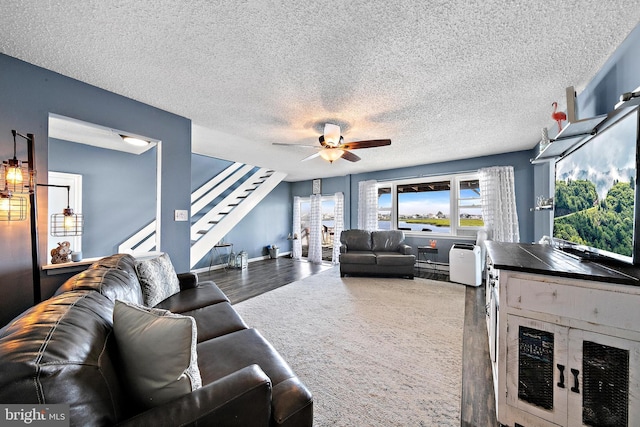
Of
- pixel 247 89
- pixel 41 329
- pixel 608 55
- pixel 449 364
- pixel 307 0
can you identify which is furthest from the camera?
pixel 247 89

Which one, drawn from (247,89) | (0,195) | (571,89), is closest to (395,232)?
(571,89)

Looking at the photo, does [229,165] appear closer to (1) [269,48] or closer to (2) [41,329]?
(1) [269,48]

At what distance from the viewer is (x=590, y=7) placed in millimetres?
1349

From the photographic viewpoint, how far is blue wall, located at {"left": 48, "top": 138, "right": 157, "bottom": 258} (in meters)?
3.74

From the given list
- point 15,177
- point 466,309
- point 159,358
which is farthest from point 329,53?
point 466,309

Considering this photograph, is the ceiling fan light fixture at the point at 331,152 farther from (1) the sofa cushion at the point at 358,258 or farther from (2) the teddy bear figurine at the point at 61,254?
(2) the teddy bear figurine at the point at 61,254

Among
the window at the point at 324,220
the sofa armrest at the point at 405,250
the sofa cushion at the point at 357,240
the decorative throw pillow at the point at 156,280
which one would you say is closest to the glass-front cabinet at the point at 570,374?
the decorative throw pillow at the point at 156,280

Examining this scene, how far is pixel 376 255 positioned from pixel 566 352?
359cm

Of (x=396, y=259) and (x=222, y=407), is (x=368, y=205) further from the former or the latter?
(x=222, y=407)

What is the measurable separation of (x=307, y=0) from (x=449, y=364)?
2817mm

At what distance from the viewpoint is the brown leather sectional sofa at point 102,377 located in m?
0.61

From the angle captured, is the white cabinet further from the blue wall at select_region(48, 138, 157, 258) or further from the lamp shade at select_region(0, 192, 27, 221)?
the blue wall at select_region(48, 138, 157, 258)

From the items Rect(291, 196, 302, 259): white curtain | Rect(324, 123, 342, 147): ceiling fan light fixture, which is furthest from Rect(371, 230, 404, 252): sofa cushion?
Rect(324, 123, 342, 147): ceiling fan light fixture

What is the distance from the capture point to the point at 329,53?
68.6 inches
